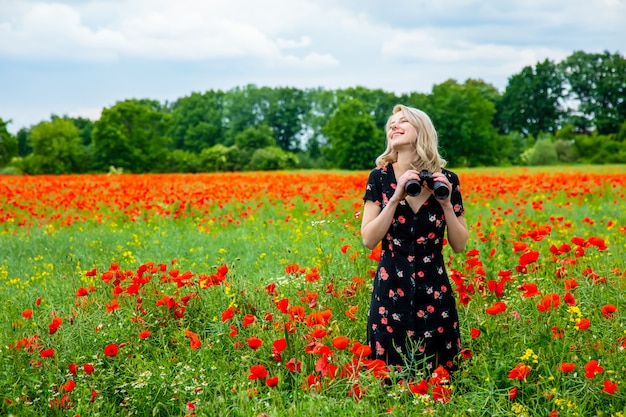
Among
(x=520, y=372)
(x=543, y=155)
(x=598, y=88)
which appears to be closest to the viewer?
(x=520, y=372)

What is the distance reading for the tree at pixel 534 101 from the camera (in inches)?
2569

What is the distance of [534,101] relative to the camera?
65.8 m

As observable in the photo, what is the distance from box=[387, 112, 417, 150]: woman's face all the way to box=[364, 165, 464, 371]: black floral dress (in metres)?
0.20

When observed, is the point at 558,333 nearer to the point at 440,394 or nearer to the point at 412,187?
the point at 440,394

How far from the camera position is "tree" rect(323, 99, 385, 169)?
47.4 m

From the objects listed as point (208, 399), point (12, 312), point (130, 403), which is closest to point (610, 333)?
point (208, 399)

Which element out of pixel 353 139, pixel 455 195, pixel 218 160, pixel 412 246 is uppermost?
pixel 353 139

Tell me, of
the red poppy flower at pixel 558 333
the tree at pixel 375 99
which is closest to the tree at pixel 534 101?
the tree at pixel 375 99

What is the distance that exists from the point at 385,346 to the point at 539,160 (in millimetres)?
42809

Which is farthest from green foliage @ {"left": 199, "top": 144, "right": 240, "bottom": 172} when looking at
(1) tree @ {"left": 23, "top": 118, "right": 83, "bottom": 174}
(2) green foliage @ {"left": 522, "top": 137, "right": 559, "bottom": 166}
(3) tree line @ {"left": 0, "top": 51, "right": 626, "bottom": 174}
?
(2) green foliage @ {"left": 522, "top": 137, "right": 559, "bottom": 166}

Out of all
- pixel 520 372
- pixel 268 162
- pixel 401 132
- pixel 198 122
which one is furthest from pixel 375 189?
pixel 198 122

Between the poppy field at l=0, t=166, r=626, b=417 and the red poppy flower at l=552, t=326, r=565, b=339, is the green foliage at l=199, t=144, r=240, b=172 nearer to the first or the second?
the poppy field at l=0, t=166, r=626, b=417

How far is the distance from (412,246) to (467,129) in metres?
48.0

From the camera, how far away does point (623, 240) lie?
664cm
